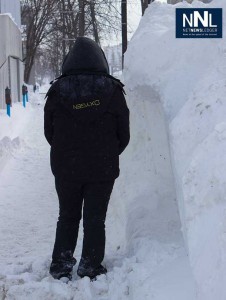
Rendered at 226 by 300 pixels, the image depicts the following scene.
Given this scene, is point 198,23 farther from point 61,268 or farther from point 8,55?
point 8,55

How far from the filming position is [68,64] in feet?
12.8

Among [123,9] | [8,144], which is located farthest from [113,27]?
[8,144]

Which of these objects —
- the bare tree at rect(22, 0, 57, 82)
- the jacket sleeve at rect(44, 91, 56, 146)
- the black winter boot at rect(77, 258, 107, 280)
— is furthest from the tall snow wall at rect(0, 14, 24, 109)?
the bare tree at rect(22, 0, 57, 82)

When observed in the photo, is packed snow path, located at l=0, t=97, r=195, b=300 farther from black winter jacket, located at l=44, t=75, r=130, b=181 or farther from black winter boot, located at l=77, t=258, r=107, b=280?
black winter jacket, located at l=44, t=75, r=130, b=181

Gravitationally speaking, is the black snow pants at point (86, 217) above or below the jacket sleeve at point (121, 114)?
below

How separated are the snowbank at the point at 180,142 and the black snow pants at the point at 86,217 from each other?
671 millimetres

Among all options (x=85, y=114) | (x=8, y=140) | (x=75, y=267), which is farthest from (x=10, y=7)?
(x=75, y=267)

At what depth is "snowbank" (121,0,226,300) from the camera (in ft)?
9.66

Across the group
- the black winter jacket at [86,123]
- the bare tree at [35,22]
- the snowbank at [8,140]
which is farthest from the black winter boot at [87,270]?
the bare tree at [35,22]

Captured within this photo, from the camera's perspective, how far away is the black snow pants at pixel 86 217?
3.92 m

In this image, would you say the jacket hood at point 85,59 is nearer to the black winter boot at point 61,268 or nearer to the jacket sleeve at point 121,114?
the jacket sleeve at point 121,114

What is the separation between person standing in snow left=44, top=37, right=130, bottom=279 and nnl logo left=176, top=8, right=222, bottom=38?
217 cm

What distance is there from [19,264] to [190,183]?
1907 mm

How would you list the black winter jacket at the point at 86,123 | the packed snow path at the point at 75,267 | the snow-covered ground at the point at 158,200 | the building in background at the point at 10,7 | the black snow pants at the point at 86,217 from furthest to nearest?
the building in background at the point at 10,7, the black snow pants at the point at 86,217, the black winter jacket at the point at 86,123, the packed snow path at the point at 75,267, the snow-covered ground at the point at 158,200
